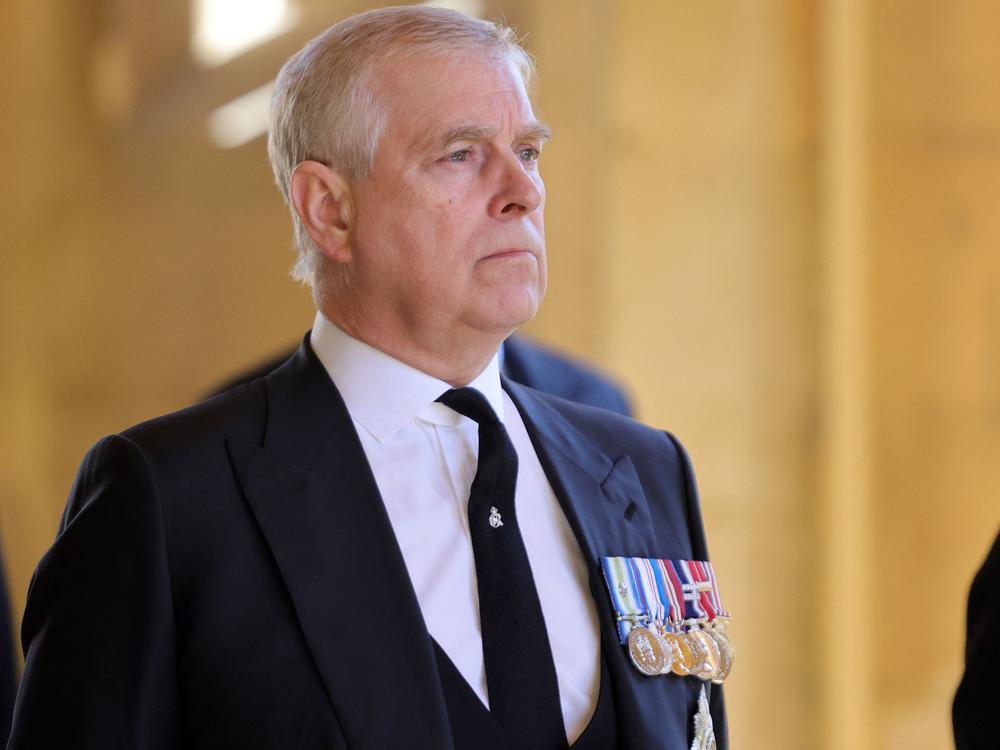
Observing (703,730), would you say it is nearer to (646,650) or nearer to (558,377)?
(646,650)

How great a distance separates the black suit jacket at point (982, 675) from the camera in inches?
90.1

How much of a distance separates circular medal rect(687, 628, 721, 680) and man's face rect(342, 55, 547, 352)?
0.53 metres

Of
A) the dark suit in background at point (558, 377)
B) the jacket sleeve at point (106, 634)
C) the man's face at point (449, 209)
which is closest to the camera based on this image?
the jacket sleeve at point (106, 634)

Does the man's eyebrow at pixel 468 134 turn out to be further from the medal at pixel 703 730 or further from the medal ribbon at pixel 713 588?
the medal at pixel 703 730

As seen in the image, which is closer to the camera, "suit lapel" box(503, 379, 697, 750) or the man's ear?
"suit lapel" box(503, 379, 697, 750)

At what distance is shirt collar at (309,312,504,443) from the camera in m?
2.21

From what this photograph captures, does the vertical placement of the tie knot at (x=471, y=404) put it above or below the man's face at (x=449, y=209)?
below

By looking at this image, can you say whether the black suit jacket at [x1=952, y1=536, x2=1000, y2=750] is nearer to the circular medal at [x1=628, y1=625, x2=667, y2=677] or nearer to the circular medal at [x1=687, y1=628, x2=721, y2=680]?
the circular medal at [x1=687, y1=628, x2=721, y2=680]

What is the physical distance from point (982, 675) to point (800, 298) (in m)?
3.43

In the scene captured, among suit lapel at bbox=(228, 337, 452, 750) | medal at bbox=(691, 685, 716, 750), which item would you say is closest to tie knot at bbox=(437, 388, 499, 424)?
suit lapel at bbox=(228, 337, 452, 750)

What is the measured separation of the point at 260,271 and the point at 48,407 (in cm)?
96

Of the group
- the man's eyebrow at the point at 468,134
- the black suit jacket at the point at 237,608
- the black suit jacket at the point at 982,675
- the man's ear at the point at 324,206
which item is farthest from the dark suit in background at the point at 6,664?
the black suit jacket at the point at 982,675

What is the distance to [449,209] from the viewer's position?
220 centimetres

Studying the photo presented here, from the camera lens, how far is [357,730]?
1.92 metres
